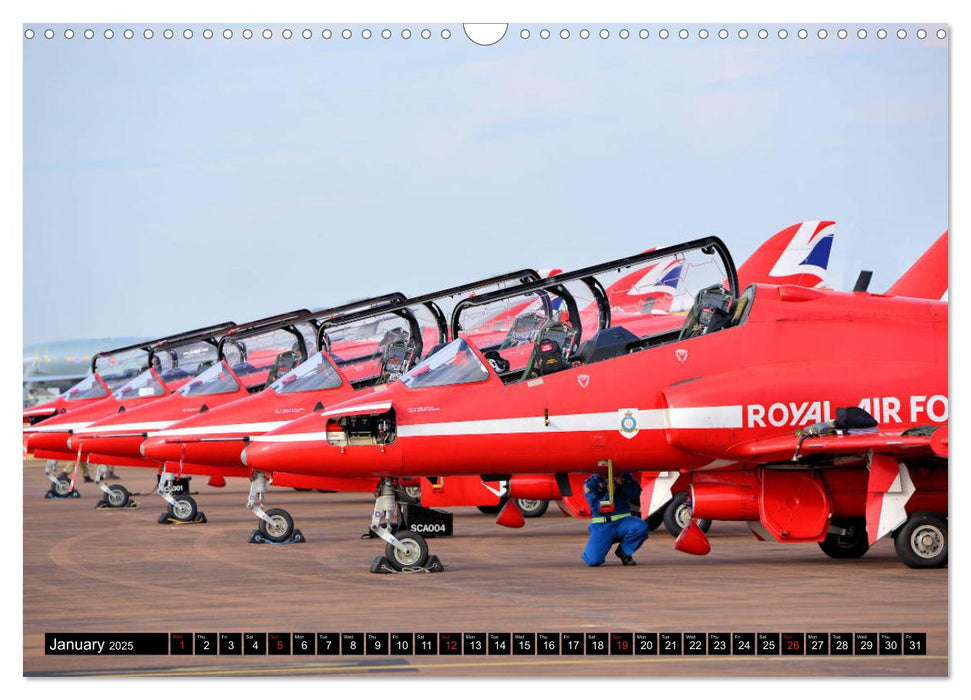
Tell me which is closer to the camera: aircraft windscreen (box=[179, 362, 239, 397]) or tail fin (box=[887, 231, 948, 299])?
tail fin (box=[887, 231, 948, 299])

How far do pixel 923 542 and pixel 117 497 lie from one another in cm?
1703

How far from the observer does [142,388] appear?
2462cm

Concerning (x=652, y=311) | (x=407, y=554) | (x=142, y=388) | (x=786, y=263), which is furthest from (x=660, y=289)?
(x=142, y=388)

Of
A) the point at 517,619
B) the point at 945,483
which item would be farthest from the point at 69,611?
the point at 945,483

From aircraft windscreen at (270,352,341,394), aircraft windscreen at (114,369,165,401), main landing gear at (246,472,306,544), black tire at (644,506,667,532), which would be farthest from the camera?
aircraft windscreen at (114,369,165,401)

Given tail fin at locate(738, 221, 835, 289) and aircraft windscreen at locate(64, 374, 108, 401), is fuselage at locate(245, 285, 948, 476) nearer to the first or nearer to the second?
tail fin at locate(738, 221, 835, 289)

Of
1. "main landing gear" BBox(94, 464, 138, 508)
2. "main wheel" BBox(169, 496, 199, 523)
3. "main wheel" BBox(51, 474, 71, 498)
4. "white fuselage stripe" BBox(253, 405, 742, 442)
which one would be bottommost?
"main wheel" BBox(51, 474, 71, 498)

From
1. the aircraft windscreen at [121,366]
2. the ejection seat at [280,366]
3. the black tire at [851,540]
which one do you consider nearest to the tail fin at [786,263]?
the black tire at [851,540]

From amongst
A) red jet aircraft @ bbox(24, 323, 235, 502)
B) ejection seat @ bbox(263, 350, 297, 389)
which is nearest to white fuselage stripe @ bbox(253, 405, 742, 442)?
ejection seat @ bbox(263, 350, 297, 389)

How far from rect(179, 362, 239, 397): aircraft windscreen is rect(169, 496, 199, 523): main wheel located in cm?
171

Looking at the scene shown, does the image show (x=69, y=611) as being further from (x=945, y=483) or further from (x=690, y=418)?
(x=945, y=483)

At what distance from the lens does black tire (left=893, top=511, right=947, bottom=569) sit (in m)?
13.5

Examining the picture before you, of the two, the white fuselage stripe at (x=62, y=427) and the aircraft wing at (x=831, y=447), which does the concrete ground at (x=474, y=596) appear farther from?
the white fuselage stripe at (x=62, y=427)

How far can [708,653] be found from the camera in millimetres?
7871
